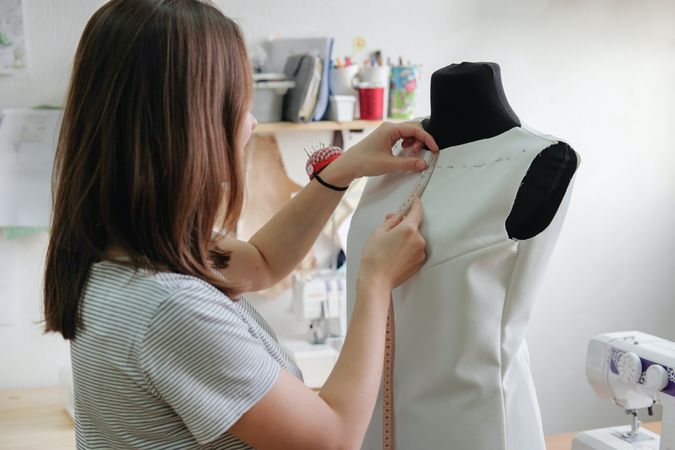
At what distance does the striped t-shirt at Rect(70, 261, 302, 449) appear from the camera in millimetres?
939

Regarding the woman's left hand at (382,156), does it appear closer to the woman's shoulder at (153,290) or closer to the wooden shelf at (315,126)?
the woman's shoulder at (153,290)

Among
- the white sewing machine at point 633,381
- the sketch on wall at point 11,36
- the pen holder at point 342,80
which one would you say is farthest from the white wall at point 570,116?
the white sewing machine at point 633,381

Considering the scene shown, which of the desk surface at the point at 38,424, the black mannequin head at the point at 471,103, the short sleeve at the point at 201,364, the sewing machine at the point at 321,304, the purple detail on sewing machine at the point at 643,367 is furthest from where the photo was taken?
the sewing machine at the point at 321,304

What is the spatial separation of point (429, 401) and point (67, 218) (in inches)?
22.5

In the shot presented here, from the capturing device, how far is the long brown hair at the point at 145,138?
99 centimetres

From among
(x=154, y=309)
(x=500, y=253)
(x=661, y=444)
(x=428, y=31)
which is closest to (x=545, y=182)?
(x=500, y=253)

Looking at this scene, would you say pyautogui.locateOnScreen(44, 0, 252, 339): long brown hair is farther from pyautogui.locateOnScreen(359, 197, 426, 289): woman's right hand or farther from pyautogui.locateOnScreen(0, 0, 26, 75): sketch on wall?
pyautogui.locateOnScreen(0, 0, 26, 75): sketch on wall

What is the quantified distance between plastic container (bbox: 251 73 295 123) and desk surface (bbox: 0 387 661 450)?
1.07 metres

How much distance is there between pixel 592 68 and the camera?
10.0ft

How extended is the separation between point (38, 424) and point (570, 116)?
214cm

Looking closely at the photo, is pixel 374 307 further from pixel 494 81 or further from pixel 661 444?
pixel 661 444

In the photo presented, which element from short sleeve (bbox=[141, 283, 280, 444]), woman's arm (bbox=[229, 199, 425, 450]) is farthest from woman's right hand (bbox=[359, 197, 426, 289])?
short sleeve (bbox=[141, 283, 280, 444])

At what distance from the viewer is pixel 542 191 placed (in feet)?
3.56

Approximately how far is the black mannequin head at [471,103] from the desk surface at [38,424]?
1222mm
